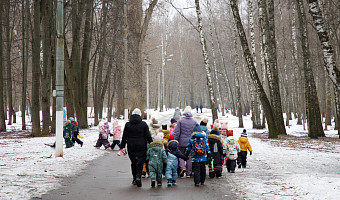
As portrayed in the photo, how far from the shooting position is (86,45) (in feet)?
99.2

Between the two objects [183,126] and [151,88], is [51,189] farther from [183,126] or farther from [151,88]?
[151,88]

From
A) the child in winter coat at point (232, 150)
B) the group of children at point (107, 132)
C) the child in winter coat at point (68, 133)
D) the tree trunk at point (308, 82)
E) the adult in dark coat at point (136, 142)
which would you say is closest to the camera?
the adult in dark coat at point (136, 142)

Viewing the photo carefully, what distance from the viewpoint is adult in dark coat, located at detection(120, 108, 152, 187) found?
29.1ft

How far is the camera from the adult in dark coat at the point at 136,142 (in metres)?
8.86

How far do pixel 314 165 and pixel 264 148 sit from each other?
4301 millimetres

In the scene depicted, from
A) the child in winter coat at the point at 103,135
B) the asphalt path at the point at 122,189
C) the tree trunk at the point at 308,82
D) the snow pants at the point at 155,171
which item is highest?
the tree trunk at the point at 308,82

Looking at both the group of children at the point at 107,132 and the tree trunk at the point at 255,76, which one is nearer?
the group of children at the point at 107,132

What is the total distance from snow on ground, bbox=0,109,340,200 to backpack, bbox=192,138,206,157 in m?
0.99

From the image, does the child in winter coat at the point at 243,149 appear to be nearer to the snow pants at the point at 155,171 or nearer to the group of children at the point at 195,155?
the group of children at the point at 195,155

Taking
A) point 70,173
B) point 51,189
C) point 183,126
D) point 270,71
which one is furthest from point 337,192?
point 270,71

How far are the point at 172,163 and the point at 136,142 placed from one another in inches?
37.7

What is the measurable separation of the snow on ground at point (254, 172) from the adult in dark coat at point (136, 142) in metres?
1.84

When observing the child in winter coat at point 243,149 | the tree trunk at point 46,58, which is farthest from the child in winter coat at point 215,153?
the tree trunk at point 46,58

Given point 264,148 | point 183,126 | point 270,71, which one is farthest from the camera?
point 270,71
